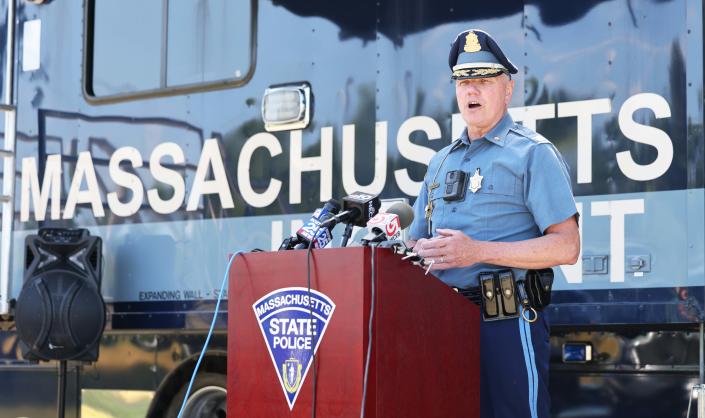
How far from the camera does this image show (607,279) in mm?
4020

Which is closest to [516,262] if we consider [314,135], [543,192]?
[543,192]

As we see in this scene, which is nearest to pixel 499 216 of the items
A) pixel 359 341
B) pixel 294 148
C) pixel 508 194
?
pixel 508 194

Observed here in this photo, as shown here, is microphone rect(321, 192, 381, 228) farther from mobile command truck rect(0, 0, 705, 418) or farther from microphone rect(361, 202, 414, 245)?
mobile command truck rect(0, 0, 705, 418)

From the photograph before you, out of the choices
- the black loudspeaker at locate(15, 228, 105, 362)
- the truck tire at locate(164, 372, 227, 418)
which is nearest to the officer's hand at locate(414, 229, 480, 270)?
the truck tire at locate(164, 372, 227, 418)

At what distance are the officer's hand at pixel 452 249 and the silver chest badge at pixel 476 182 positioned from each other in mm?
243

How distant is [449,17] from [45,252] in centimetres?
233

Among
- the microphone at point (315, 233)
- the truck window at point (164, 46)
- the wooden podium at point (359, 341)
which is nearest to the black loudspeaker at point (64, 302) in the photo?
the truck window at point (164, 46)

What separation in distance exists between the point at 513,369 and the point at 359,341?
58 cm

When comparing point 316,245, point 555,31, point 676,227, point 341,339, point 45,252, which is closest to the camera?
point 341,339

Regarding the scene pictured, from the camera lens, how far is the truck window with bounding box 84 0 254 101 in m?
5.14

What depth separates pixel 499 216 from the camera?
3.11 meters

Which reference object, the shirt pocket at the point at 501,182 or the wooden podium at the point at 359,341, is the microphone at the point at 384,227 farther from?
the shirt pocket at the point at 501,182

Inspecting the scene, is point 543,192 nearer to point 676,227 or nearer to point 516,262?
point 516,262

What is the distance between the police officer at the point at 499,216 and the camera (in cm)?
296
